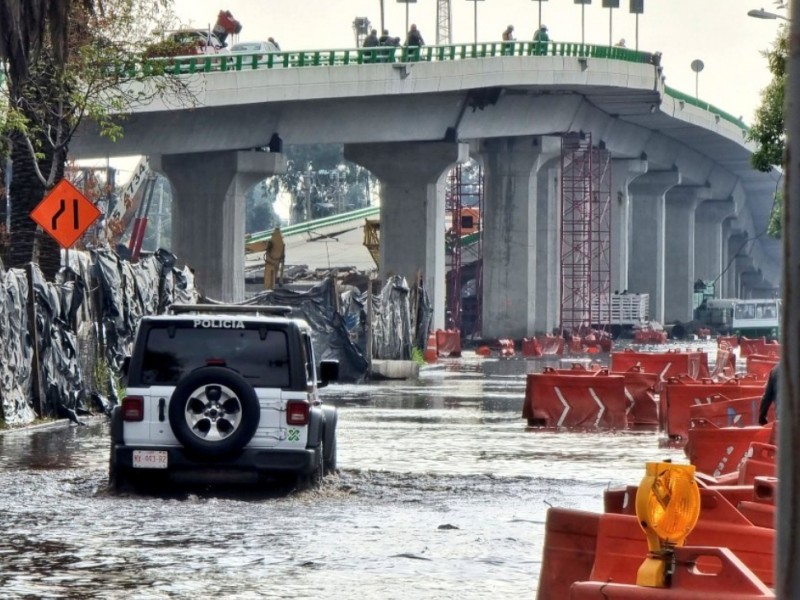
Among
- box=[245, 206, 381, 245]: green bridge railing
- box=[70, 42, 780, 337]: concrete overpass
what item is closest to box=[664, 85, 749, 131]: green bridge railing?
box=[70, 42, 780, 337]: concrete overpass

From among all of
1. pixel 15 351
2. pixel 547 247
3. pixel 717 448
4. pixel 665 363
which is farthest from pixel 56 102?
pixel 547 247

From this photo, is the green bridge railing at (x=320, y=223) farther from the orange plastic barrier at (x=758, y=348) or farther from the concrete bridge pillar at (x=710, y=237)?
the orange plastic barrier at (x=758, y=348)

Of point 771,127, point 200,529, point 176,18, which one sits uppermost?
point 176,18

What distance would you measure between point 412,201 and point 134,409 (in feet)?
170

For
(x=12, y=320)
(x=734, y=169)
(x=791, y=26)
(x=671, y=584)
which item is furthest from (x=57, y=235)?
(x=734, y=169)

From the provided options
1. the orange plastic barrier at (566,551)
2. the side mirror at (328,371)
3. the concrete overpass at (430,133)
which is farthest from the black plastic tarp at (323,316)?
the orange plastic barrier at (566,551)

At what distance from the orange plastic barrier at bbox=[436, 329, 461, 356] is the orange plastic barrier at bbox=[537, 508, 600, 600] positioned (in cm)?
5625

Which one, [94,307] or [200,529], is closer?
[200,529]

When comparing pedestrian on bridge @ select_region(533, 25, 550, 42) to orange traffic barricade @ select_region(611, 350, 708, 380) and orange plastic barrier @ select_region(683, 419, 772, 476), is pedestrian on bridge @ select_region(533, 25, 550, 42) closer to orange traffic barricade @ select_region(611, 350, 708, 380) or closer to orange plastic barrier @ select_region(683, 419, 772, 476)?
orange traffic barricade @ select_region(611, 350, 708, 380)

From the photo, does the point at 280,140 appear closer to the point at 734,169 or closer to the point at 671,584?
the point at 671,584

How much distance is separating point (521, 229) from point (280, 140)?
63.8 feet

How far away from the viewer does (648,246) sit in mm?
102688

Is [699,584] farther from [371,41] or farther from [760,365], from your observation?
[371,41]

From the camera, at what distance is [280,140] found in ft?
193
